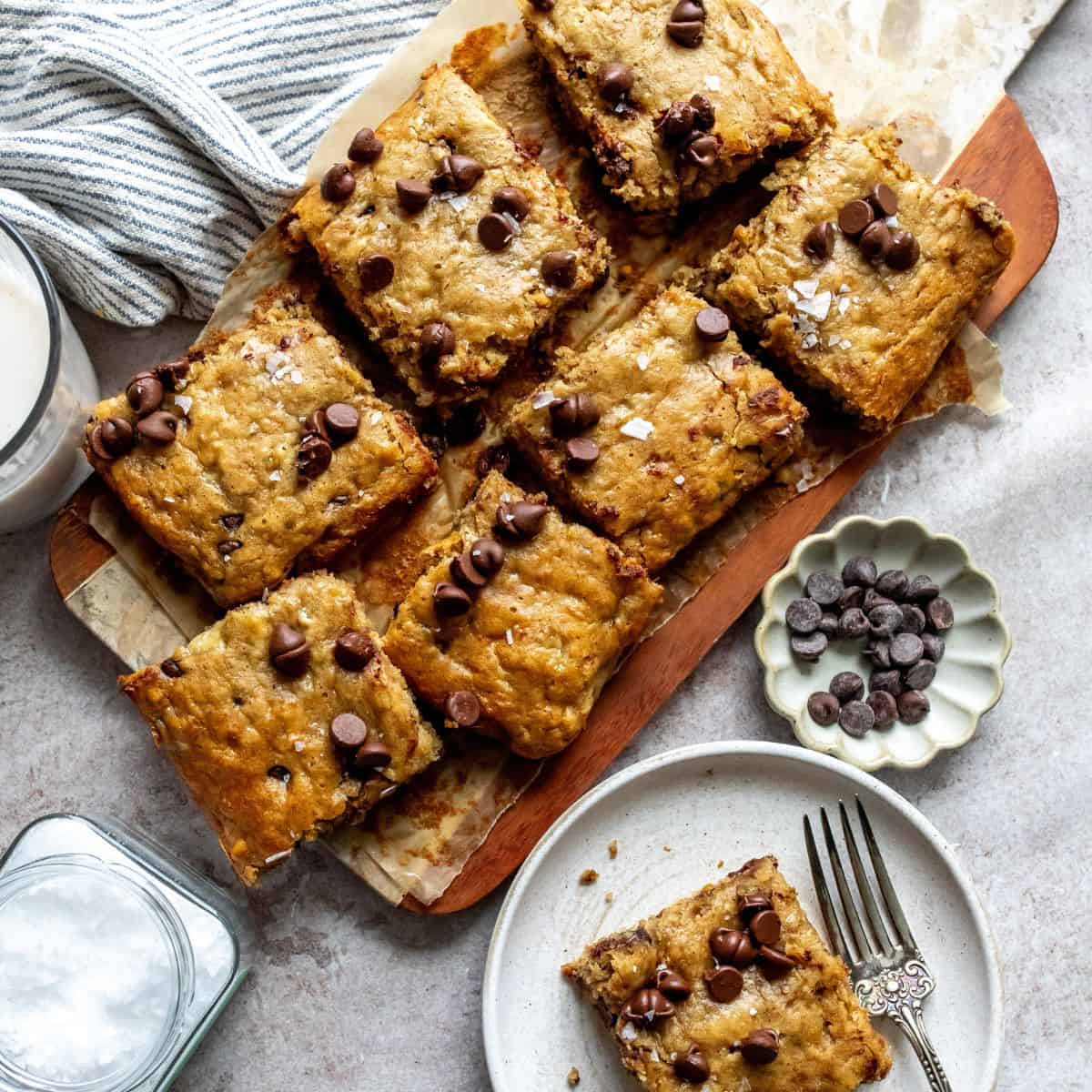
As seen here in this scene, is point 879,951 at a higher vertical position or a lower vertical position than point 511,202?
lower

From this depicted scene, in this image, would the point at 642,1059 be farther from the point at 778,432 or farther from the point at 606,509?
the point at 778,432

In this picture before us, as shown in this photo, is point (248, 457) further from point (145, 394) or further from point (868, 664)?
point (868, 664)

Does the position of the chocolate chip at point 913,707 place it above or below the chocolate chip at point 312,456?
above

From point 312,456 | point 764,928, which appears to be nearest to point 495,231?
point 312,456

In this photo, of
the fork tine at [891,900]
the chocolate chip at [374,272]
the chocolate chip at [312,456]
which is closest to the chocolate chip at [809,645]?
the fork tine at [891,900]

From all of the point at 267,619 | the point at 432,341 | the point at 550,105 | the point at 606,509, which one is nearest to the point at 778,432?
the point at 606,509

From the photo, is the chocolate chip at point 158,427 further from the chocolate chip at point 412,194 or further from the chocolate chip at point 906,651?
the chocolate chip at point 906,651
